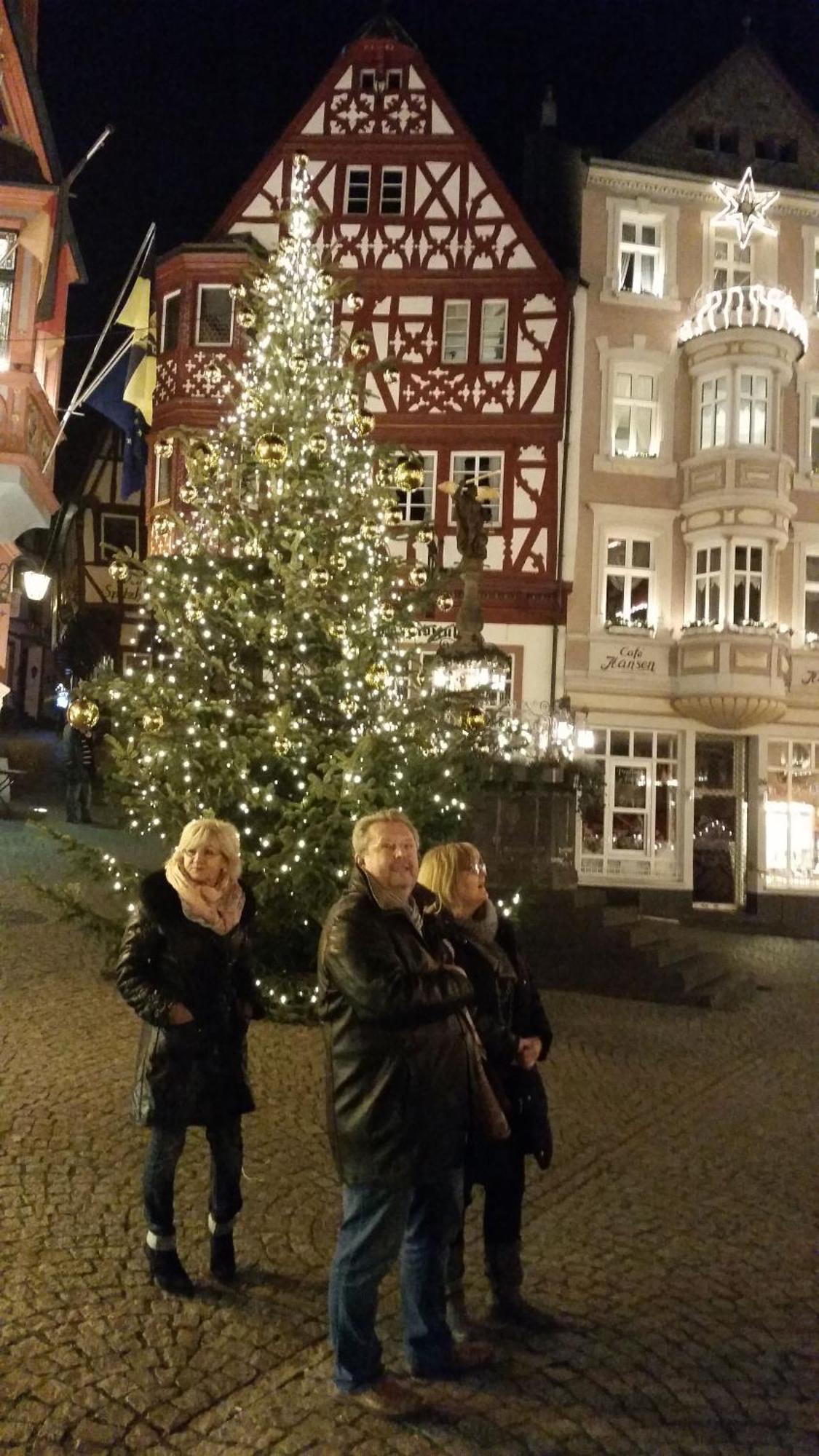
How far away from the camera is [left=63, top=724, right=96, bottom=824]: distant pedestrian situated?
19.6 metres

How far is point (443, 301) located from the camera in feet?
73.8

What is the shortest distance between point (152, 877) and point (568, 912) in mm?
7857

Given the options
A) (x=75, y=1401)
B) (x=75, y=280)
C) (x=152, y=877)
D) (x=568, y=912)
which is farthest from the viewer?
(x=75, y=280)

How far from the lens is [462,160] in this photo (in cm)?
2250

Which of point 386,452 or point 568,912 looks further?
point 568,912

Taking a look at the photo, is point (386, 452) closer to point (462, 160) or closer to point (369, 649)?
point (369, 649)

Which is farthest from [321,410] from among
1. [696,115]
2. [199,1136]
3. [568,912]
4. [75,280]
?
[696,115]

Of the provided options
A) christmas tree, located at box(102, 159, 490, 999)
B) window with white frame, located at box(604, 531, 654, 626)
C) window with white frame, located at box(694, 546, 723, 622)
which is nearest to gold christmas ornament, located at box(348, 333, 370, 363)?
christmas tree, located at box(102, 159, 490, 999)

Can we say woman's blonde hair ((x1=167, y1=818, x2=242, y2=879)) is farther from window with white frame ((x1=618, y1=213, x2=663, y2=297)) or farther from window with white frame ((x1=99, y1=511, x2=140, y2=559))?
window with white frame ((x1=99, y1=511, x2=140, y2=559))

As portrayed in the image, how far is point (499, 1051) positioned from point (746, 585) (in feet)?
60.9

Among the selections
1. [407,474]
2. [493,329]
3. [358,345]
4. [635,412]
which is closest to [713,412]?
[635,412]

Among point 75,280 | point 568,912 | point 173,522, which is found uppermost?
point 75,280

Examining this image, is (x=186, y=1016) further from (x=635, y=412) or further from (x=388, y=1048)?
(x=635, y=412)

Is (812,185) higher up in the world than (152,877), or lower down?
higher up
